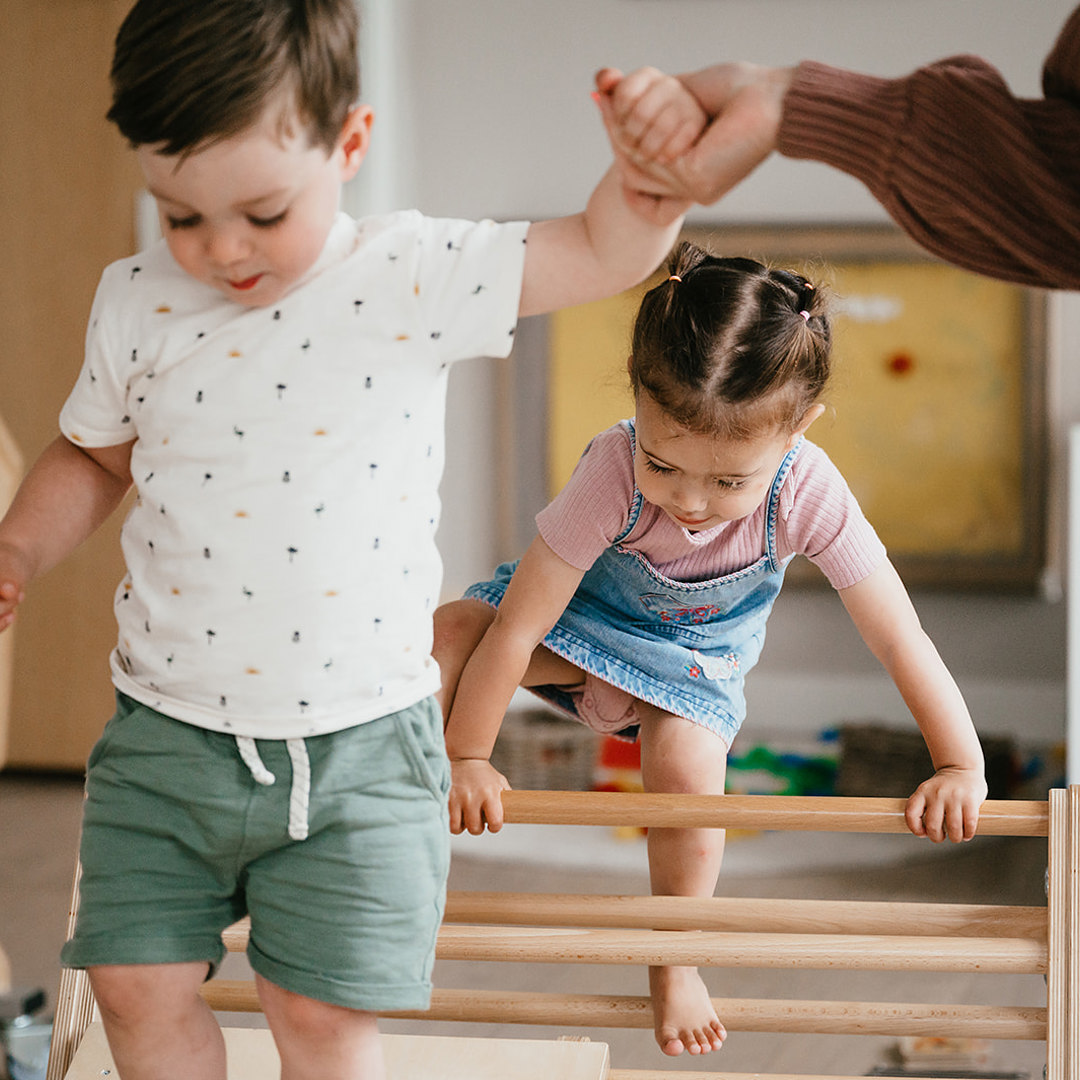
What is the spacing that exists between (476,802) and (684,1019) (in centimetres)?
27

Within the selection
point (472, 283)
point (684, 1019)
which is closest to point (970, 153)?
point (472, 283)

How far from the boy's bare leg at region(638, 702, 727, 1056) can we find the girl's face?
20 centimetres

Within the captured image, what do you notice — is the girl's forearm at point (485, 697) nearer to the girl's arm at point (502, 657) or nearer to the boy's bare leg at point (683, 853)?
the girl's arm at point (502, 657)

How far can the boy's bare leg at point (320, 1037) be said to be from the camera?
740 millimetres

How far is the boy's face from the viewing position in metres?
0.64

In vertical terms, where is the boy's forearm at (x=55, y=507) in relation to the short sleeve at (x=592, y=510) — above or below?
above

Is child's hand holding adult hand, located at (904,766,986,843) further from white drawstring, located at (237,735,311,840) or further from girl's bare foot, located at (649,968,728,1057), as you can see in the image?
white drawstring, located at (237,735,311,840)

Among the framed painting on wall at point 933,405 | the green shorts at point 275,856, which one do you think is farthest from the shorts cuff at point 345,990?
the framed painting on wall at point 933,405

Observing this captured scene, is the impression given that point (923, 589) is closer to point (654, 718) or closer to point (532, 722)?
point (532, 722)

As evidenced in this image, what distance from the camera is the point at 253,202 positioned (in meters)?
0.65

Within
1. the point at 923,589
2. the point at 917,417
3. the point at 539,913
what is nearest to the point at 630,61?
the point at 917,417

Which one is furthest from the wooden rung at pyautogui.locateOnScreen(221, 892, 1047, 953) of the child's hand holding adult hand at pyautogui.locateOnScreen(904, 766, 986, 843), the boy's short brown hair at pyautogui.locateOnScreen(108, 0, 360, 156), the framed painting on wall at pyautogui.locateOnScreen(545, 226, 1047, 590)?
the framed painting on wall at pyautogui.locateOnScreen(545, 226, 1047, 590)

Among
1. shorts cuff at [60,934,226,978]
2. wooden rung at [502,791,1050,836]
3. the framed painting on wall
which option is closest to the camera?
shorts cuff at [60,934,226,978]

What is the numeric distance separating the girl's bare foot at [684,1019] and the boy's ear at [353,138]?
0.68 meters
